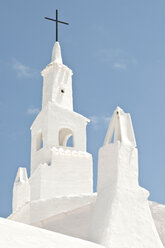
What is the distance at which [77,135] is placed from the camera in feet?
78.0

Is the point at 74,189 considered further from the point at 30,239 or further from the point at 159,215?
the point at 30,239

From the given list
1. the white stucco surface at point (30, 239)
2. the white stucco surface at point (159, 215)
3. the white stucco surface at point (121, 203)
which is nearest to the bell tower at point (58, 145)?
the white stucco surface at point (159, 215)

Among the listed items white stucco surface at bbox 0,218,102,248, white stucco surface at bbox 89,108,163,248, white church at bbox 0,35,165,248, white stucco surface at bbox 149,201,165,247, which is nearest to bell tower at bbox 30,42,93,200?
white church at bbox 0,35,165,248

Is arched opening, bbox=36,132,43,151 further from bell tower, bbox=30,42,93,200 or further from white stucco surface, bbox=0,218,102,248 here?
white stucco surface, bbox=0,218,102,248

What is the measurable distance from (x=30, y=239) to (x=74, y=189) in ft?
35.3

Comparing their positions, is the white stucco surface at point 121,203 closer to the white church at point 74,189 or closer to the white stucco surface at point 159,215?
the white church at point 74,189

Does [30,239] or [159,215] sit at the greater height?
[159,215]

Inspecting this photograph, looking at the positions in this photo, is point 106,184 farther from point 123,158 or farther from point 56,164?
point 56,164

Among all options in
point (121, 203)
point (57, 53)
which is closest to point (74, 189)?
point (57, 53)

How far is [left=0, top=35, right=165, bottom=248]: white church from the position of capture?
12.8m

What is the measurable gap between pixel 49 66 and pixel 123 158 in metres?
11.7

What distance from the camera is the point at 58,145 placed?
22891mm

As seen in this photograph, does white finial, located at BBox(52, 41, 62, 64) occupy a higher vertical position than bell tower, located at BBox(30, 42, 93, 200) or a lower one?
higher

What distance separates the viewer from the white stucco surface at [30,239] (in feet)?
35.7
